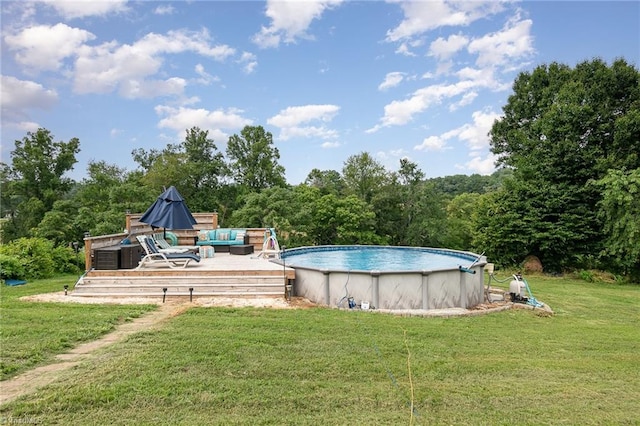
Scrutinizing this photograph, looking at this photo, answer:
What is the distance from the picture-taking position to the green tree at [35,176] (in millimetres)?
22984

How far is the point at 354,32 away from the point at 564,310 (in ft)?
57.1

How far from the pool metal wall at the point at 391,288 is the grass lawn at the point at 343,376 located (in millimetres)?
1549

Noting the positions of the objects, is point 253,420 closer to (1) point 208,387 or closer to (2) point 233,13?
(1) point 208,387

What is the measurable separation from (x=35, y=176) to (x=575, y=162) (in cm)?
3132

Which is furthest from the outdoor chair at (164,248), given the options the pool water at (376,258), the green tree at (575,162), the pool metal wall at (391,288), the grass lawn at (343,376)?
the green tree at (575,162)

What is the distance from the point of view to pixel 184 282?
340 inches

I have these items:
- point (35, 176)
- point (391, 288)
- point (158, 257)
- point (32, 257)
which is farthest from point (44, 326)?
point (35, 176)

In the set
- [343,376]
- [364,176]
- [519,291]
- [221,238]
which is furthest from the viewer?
[364,176]

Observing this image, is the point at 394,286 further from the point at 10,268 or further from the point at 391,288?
the point at 10,268

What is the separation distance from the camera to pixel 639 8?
16.4m

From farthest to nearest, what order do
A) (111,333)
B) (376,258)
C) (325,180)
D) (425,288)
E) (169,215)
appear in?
(325,180), (376,258), (169,215), (425,288), (111,333)

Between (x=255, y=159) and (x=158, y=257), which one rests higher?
(x=255, y=159)

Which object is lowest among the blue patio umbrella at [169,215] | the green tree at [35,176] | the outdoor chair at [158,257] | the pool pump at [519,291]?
the pool pump at [519,291]

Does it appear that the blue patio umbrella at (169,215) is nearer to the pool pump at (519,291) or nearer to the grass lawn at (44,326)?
the grass lawn at (44,326)
